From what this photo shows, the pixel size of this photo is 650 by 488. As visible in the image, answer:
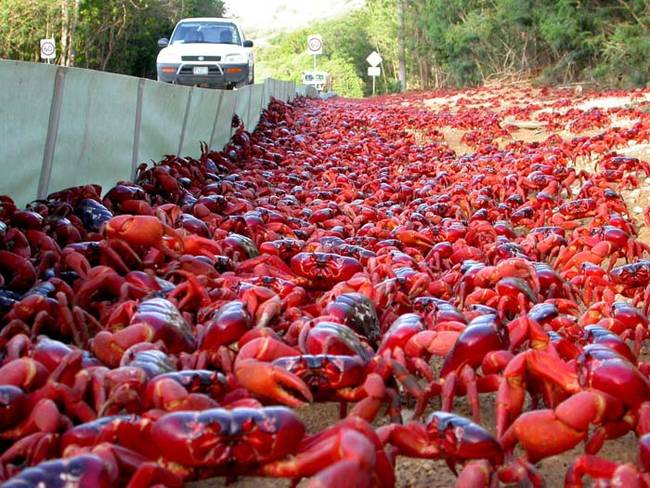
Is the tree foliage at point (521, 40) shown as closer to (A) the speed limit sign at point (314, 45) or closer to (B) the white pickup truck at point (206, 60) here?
(A) the speed limit sign at point (314, 45)

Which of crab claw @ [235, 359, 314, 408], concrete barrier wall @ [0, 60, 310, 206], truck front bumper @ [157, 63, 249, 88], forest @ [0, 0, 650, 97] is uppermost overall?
forest @ [0, 0, 650, 97]

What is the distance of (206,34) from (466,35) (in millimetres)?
26158

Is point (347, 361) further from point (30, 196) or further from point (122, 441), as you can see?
point (30, 196)

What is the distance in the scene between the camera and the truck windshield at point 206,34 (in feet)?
67.8

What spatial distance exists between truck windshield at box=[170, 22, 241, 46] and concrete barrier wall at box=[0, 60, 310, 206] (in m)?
11.0

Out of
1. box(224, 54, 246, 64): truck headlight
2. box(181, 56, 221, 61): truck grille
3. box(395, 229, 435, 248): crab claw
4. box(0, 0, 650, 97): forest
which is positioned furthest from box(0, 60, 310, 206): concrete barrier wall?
box(0, 0, 650, 97): forest

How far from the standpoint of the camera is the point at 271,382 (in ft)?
7.89

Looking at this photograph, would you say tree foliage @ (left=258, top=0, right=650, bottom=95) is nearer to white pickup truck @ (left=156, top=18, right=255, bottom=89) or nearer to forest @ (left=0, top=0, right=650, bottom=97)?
forest @ (left=0, top=0, right=650, bottom=97)

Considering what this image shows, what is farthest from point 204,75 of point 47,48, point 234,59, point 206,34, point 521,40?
point 521,40

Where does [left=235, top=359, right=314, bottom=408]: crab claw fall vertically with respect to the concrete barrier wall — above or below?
below

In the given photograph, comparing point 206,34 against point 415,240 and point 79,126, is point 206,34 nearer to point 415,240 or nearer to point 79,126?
point 79,126

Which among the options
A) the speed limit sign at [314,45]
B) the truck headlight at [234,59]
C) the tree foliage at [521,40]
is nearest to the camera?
the truck headlight at [234,59]

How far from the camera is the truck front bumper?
64.0 feet

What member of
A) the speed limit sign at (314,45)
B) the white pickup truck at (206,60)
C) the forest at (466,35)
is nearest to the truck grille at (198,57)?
the white pickup truck at (206,60)
